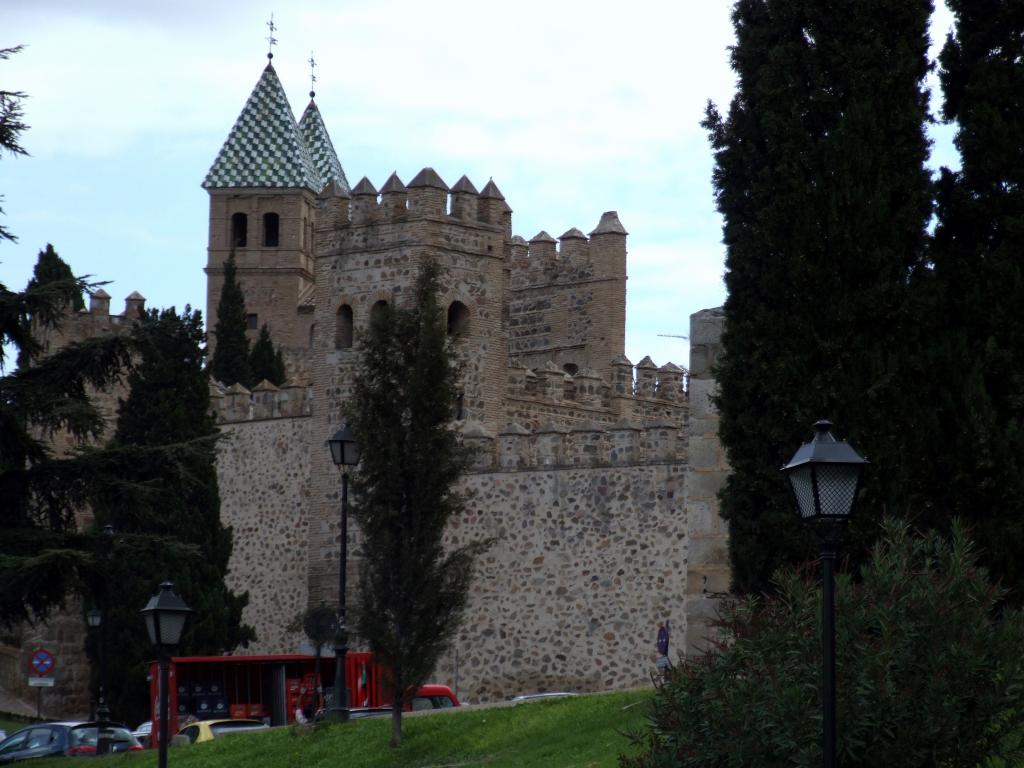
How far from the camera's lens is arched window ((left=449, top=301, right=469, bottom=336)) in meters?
32.3

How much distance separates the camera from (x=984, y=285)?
15.0 m

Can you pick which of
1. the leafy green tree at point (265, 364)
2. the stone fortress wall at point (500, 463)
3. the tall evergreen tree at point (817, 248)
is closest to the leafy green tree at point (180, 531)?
the stone fortress wall at point (500, 463)

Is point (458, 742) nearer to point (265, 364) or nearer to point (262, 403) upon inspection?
point (262, 403)

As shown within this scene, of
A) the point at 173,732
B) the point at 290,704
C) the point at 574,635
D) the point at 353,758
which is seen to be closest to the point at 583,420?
the point at 574,635

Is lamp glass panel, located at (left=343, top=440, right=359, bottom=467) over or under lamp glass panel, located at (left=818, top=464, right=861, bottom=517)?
over

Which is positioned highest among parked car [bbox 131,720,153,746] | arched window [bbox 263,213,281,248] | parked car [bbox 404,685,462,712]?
arched window [bbox 263,213,281,248]

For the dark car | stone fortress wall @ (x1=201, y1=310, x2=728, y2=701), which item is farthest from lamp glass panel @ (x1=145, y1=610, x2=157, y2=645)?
stone fortress wall @ (x1=201, y1=310, x2=728, y2=701)

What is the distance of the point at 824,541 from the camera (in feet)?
35.1

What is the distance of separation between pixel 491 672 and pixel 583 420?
5.32m

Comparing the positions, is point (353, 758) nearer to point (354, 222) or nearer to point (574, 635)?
point (574, 635)

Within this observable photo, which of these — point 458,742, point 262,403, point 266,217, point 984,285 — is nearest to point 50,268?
point 262,403

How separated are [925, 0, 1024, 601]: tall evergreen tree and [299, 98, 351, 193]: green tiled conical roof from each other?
44.3m

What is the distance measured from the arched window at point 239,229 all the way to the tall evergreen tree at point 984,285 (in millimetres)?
43725

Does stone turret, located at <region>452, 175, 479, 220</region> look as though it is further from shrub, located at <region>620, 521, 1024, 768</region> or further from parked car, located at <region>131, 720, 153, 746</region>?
shrub, located at <region>620, 521, 1024, 768</region>
